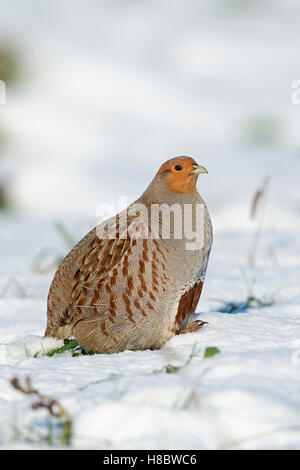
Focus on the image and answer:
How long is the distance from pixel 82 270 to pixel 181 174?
Answer: 51 cm

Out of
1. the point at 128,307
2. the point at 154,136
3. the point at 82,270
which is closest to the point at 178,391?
the point at 128,307

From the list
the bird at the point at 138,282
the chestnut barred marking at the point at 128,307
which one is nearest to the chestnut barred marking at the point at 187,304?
the bird at the point at 138,282

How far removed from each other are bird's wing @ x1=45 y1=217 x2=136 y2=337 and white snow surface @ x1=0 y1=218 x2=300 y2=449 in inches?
5.1

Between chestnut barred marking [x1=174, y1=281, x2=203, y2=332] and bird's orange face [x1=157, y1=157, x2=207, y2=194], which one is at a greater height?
bird's orange face [x1=157, y1=157, x2=207, y2=194]

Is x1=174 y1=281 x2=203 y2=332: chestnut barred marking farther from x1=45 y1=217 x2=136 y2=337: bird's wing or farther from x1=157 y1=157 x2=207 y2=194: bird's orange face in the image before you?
x1=157 y1=157 x2=207 y2=194: bird's orange face

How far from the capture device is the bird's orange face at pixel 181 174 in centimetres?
255

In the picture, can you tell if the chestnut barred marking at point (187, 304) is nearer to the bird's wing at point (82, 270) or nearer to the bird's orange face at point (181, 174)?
the bird's wing at point (82, 270)

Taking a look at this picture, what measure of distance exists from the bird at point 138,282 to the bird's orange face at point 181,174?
0.13ft

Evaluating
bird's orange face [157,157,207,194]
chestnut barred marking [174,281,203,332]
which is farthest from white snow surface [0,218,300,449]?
bird's orange face [157,157,207,194]

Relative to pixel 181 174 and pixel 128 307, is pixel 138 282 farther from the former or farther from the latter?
pixel 181 174

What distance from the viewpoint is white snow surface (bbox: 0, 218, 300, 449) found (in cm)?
152

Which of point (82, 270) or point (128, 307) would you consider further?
point (82, 270)

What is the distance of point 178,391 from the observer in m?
1.69
